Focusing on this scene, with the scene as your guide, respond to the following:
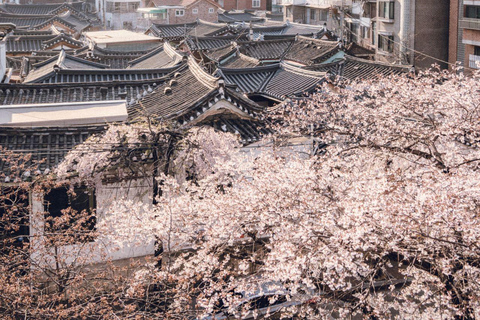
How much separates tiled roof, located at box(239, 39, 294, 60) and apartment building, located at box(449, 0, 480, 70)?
11054mm

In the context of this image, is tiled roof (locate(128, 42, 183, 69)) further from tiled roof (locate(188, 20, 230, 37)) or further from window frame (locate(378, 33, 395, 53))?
tiled roof (locate(188, 20, 230, 37))

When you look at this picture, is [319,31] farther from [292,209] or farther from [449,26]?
[292,209]

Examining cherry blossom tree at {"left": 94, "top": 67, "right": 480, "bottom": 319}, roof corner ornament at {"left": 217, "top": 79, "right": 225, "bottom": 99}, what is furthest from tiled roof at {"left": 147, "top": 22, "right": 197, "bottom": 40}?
cherry blossom tree at {"left": 94, "top": 67, "right": 480, "bottom": 319}

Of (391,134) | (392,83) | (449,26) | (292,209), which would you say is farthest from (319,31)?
(292,209)

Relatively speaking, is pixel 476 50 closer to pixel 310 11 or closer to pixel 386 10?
pixel 386 10

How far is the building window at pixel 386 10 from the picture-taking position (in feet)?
126

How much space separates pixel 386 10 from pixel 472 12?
10120 millimetres

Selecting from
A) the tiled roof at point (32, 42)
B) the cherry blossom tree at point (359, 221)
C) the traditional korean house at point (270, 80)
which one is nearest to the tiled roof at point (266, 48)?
the traditional korean house at point (270, 80)

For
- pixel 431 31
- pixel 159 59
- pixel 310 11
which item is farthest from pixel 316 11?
pixel 159 59

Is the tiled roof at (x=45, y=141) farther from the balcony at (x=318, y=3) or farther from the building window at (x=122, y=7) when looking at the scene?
the building window at (x=122, y=7)

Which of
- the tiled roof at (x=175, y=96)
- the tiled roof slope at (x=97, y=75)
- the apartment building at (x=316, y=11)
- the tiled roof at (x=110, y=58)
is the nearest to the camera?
the tiled roof at (x=175, y=96)

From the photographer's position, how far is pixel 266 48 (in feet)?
122

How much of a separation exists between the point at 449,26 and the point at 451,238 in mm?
32025

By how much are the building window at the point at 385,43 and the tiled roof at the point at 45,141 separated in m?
32.1
